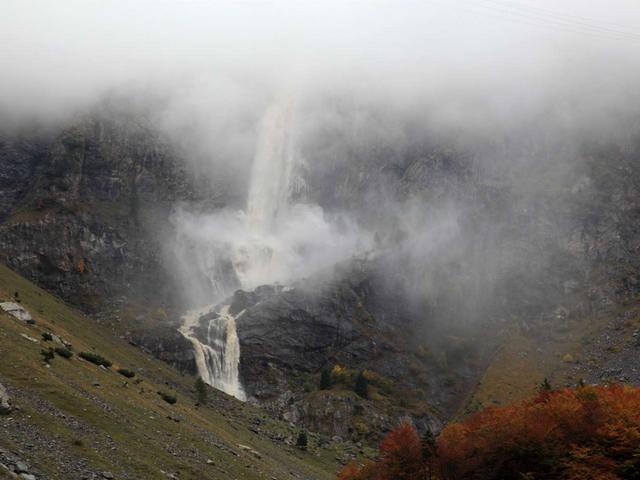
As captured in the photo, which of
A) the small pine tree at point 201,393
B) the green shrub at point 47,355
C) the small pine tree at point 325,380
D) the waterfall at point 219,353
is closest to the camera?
the green shrub at point 47,355

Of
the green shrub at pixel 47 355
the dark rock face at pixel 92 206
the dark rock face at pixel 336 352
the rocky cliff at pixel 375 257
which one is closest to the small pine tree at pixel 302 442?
the dark rock face at pixel 336 352

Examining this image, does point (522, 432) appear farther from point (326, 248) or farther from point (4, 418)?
Result: point (326, 248)

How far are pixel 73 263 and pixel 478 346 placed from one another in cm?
9879

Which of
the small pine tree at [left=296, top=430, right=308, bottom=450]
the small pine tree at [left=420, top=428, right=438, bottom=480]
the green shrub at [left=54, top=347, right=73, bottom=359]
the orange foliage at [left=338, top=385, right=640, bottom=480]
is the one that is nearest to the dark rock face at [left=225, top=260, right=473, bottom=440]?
the small pine tree at [left=296, top=430, right=308, bottom=450]

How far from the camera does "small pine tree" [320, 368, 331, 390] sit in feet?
387

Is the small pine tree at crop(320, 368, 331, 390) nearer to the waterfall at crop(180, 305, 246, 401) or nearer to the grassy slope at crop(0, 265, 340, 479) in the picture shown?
the waterfall at crop(180, 305, 246, 401)

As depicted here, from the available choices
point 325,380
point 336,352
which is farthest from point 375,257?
point 325,380

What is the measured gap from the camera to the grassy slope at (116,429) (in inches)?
1439

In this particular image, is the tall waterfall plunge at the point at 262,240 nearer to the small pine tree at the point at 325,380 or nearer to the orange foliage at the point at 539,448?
the small pine tree at the point at 325,380

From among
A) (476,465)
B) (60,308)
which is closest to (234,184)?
(60,308)

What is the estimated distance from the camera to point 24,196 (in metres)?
145

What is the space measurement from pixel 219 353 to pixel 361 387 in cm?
3072

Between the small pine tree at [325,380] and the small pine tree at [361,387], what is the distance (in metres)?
5.60

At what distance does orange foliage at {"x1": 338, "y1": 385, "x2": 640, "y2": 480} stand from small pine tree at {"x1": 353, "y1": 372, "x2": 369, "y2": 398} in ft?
181
